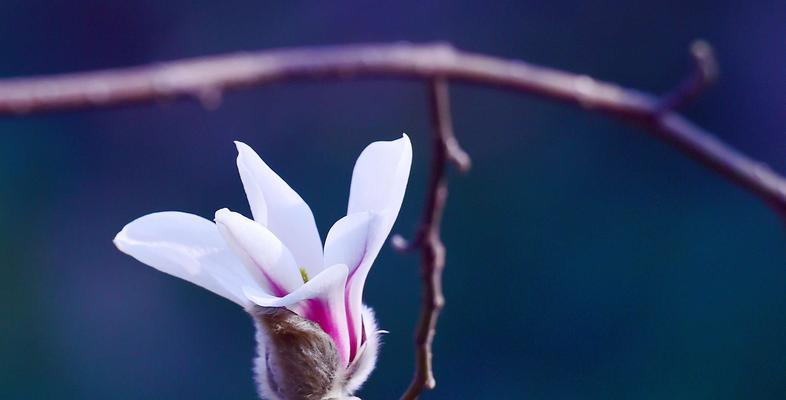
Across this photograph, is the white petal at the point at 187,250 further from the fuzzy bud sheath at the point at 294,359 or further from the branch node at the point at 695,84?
the branch node at the point at 695,84

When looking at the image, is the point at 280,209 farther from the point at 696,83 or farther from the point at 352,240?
the point at 696,83

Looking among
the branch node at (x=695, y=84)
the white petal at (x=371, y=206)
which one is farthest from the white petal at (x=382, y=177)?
the branch node at (x=695, y=84)

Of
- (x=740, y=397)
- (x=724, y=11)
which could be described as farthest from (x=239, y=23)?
(x=740, y=397)

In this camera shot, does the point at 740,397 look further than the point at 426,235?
Yes

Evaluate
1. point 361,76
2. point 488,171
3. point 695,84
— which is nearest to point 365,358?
point 361,76

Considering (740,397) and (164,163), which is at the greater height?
(164,163)

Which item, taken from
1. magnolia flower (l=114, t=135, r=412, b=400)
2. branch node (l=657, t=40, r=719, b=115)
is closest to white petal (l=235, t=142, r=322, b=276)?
magnolia flower (l=114, t=135, r=412, b=400)

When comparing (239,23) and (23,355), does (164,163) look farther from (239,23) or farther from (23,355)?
(23,355)
